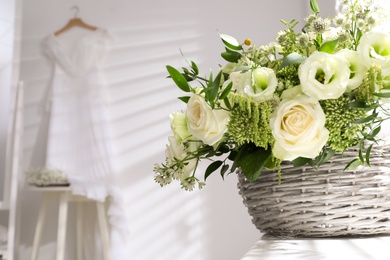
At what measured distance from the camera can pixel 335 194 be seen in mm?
658

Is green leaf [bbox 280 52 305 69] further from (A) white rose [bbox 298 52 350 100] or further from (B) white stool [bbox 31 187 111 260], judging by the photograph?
(B) white stool [bbox 31 187 111 260]

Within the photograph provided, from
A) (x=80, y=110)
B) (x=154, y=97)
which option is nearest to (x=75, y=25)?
(x=80, y=110)

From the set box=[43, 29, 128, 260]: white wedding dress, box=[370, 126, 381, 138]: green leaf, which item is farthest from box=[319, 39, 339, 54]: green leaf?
box=[43, 29, 128, 260]: white wedding dress

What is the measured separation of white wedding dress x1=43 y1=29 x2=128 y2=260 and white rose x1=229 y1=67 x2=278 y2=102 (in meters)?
2.42

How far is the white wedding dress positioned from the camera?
305cm

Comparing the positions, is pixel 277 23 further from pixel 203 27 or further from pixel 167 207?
pixel 167 207

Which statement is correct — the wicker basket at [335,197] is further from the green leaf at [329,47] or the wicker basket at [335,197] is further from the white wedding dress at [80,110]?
the white wedding dress at [80,110]

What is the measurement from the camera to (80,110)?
314 cm

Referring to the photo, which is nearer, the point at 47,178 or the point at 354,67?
the point at 354,67

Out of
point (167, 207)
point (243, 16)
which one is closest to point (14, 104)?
point (167, 207)

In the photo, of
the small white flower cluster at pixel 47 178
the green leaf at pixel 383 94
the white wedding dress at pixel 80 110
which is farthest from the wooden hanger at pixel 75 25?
the green leaf at pixel 383 94

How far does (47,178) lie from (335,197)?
2.28m

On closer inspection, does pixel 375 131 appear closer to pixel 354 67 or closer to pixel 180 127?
pixel 354 67

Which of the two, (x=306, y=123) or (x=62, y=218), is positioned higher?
(x=62, y=218)
